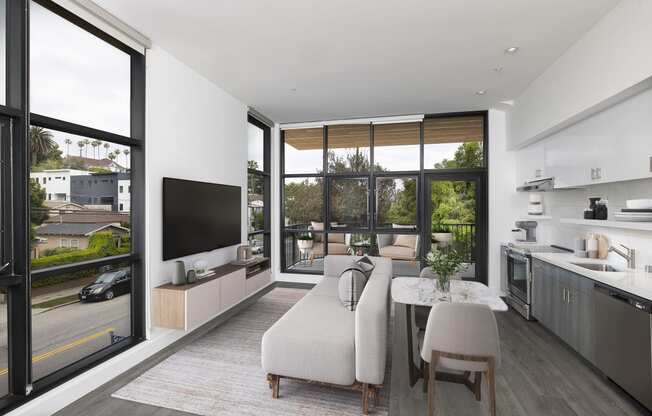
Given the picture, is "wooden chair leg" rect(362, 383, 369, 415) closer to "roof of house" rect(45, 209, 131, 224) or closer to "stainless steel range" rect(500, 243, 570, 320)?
"roof of house" rect(45, 209, 131, 224)

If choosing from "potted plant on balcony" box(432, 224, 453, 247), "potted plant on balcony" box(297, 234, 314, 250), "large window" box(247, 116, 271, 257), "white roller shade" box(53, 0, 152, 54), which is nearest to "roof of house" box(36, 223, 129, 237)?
"white roller shade" box(53, 0, 152, 54)

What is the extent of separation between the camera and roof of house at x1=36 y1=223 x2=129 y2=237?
7.27ft

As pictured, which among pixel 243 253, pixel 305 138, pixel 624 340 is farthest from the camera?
pixel 305 138

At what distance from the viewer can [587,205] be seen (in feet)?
11.6

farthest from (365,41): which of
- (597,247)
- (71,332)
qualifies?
(71,332)

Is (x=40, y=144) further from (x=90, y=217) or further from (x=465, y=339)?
(x=465, y=339)

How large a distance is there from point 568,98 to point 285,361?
11.7ft

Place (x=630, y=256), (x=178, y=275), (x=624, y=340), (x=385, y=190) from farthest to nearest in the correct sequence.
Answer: (x=385, y=190), (x=178, y=275), (x=630, y=256), (x=624, y=340)

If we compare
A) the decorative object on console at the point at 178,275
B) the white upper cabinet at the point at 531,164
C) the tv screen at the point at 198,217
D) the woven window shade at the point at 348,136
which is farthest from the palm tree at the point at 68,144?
the white upper cabinet at the point at 531,164

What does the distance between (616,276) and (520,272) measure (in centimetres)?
150

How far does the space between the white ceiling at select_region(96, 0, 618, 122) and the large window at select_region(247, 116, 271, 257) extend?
1.07 metres

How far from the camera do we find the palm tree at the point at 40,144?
2145mm

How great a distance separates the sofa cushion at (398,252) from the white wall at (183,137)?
2574 millimetres

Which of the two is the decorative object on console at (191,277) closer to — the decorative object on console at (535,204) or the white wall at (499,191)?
the white wall at (499,191)
